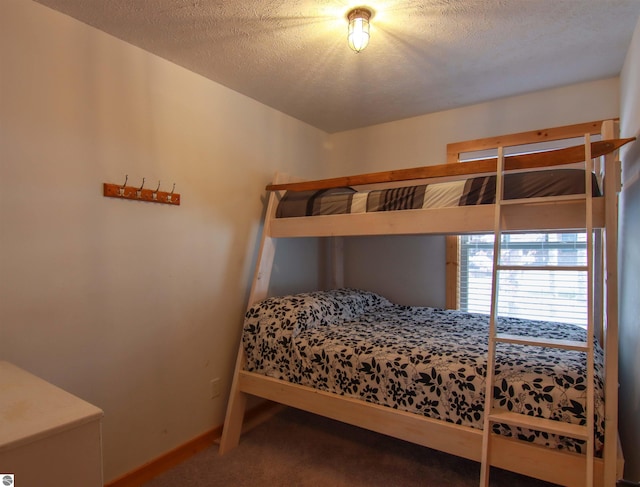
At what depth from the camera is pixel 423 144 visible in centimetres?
320

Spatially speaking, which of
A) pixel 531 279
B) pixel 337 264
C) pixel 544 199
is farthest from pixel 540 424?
pixel 337 264

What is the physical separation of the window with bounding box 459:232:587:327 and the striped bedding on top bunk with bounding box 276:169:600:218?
1022 mm

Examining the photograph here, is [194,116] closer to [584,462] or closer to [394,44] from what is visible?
[394,44]

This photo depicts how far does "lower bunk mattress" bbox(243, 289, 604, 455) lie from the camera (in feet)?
4.89

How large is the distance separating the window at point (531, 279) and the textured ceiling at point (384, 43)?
111cm

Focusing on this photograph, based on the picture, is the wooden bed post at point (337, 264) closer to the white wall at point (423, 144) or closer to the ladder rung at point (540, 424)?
the white wall at point (423, 144)

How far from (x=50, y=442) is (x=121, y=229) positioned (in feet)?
4.12

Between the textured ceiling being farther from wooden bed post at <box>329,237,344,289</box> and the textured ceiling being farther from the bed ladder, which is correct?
wooden bed post at <box>329,237,344,289</box>

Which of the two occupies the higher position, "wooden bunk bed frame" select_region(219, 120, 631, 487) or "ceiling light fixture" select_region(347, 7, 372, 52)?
"ceiling light fixture" select_region(347, 7, 372, 52)

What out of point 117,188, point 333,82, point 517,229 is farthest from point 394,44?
point 117,188

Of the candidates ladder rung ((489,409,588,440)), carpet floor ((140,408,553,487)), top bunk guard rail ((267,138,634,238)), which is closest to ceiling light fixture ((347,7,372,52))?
top bunk guard rail ((267,138,634,238))

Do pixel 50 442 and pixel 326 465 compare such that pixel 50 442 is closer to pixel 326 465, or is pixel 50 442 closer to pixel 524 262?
pixel 326 465

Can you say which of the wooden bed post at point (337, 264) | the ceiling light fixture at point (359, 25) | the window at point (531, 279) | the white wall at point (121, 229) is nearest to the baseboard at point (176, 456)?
the white wall at point (121, 229)

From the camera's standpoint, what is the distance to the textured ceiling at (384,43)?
1.71 meters
